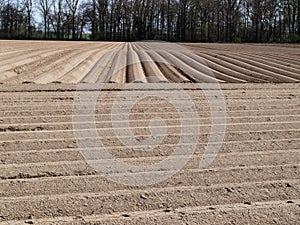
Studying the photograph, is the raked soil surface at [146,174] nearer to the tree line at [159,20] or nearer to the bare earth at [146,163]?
the bare earth at [146,163]

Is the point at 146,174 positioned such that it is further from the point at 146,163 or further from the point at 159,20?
the point at 159,20

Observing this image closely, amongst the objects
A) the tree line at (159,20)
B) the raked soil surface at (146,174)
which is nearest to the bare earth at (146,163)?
the raked soil surface at (146,174)

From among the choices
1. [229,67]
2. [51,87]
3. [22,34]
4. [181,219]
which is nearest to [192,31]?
[22,34]

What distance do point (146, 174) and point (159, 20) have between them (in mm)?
45294

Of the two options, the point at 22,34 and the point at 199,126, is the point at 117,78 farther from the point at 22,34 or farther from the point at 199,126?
the point at 22,34

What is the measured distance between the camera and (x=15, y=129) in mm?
4352

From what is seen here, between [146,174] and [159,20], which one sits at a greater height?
[159,20]

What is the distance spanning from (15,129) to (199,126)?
81.5 inches

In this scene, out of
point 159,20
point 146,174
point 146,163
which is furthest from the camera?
point 159,20

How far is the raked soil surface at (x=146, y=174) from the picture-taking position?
8.33 ft

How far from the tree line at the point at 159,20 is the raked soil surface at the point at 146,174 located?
3839cm

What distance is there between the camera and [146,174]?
3.21 meters

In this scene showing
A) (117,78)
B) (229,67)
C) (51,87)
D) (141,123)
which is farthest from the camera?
(229,67)

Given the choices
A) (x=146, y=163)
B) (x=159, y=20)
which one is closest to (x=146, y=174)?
(x=146, y=163)
